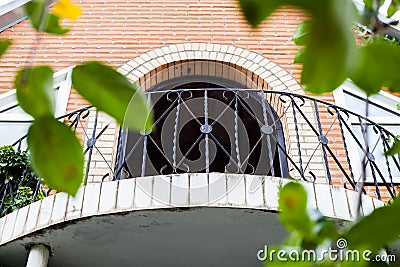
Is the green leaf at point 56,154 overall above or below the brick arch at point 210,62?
below

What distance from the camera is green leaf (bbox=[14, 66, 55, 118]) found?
1.47 ft

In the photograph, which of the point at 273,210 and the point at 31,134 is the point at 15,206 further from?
the point at 31,134

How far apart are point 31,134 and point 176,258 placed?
4006 millimetres

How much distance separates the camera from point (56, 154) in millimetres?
441

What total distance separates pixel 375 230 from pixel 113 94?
0.23m

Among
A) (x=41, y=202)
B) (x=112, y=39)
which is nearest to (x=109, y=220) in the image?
(x=41, y=202)

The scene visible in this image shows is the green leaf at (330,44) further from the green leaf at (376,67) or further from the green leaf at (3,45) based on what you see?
the green leaf at (3,45)

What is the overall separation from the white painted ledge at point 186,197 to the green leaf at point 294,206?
3.21m

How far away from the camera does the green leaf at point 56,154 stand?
43 centimetres

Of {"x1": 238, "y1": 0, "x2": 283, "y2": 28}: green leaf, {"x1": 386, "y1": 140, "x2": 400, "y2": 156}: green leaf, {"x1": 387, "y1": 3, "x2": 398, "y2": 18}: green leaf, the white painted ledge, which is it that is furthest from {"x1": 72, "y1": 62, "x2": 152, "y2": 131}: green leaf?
the white painted ledge

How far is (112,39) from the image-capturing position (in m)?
7.17

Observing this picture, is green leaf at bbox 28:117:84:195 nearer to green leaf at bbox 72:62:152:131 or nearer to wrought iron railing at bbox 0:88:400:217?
green leaf at bbox 72:62:152:131

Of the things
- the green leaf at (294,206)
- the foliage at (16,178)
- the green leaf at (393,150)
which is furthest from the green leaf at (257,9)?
the foliage at (16,178)

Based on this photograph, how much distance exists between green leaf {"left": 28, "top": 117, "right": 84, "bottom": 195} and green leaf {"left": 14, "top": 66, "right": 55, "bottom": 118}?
0.01 meters
